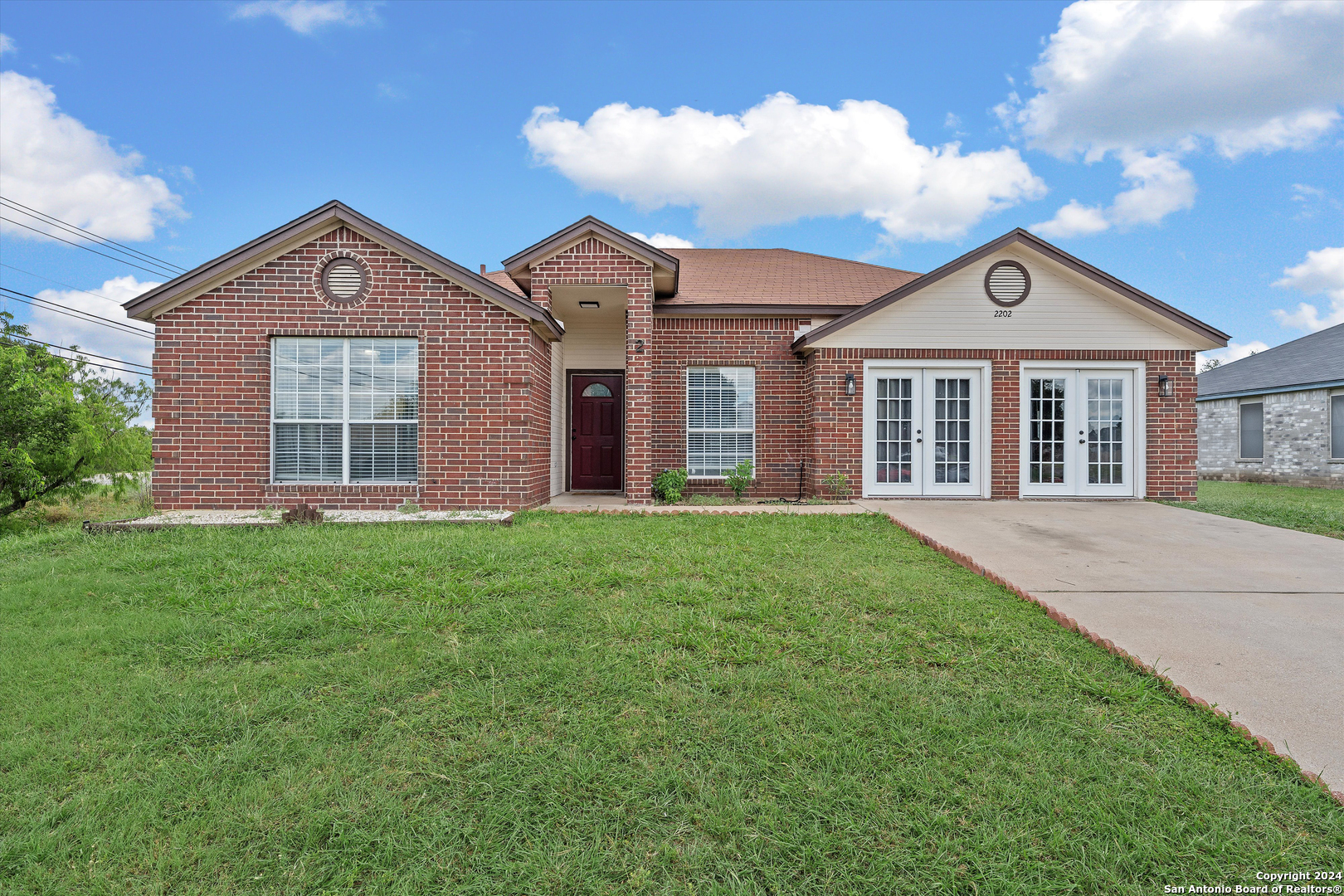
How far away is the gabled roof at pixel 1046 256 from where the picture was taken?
10.7 metres

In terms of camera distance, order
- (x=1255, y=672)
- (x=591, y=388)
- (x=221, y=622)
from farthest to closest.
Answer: (x=591, y=388) < (x=221, y=622) < (x=1255, y=672)

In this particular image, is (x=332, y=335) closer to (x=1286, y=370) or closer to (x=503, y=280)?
(x=503, y=280)

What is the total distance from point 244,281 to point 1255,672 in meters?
11.1

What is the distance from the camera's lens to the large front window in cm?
905

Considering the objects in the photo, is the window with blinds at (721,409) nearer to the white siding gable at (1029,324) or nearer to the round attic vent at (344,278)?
the white siding gable at (1029,324)

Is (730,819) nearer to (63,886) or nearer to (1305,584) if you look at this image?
(63,886)

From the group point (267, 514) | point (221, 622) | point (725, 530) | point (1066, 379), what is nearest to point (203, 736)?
point (221, 622)

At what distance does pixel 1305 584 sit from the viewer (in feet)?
17.4

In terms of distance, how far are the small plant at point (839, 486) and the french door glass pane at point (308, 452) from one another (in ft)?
24.8

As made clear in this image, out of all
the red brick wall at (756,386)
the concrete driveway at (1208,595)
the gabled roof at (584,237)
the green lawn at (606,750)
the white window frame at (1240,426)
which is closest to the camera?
the green lawn at (606,750)

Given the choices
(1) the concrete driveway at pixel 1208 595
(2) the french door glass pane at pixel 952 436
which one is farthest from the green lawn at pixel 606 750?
(2) the french door glass pane at pixel 952 436

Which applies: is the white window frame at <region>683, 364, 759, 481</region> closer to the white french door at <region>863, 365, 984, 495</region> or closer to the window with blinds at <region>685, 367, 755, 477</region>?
the window with blinds at <region>685, 367, 755, 477</region>

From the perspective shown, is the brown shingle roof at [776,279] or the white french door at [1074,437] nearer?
the white french door at [1074,437]

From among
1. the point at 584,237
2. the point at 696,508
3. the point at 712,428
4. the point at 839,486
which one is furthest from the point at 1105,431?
the point at 584,237
